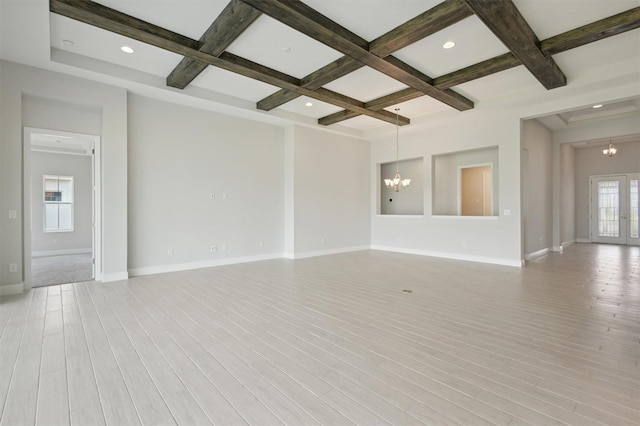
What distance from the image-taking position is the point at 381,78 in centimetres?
511

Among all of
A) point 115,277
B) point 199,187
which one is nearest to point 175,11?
point 199,187

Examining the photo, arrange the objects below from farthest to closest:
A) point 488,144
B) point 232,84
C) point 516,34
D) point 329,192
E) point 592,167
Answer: point 592,167 < point 329,192 < point 488,144 < point 232,84 < point 516,34

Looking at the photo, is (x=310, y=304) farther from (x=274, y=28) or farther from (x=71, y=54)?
(x=71, y=54)

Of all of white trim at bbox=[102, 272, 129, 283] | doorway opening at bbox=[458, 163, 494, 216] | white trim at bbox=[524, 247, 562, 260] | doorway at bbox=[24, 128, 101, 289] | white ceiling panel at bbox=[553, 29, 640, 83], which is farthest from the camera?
doorway opening at bbox=[458, 163, 494, 216]

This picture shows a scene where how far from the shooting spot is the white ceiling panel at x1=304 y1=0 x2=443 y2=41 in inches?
125

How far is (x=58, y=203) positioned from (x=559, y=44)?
1169cm

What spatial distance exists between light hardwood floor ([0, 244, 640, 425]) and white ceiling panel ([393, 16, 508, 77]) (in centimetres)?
342

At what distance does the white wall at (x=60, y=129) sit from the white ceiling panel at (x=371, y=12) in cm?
381

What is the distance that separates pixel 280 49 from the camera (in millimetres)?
4141

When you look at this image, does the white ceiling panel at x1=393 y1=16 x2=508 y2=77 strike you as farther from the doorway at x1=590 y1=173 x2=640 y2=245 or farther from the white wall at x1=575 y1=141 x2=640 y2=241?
the doorway at x1=590 y1=173 x2=640 y2=245

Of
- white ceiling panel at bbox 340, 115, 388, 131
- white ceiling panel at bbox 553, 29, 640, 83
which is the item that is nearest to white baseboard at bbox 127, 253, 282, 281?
white ceiling panel at bbox 340, 115, 388, 131

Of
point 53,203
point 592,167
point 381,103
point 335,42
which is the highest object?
point 381,103

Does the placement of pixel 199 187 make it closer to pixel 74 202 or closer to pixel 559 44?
pixel 74 202

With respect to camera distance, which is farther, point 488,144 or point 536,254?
point 536,254
